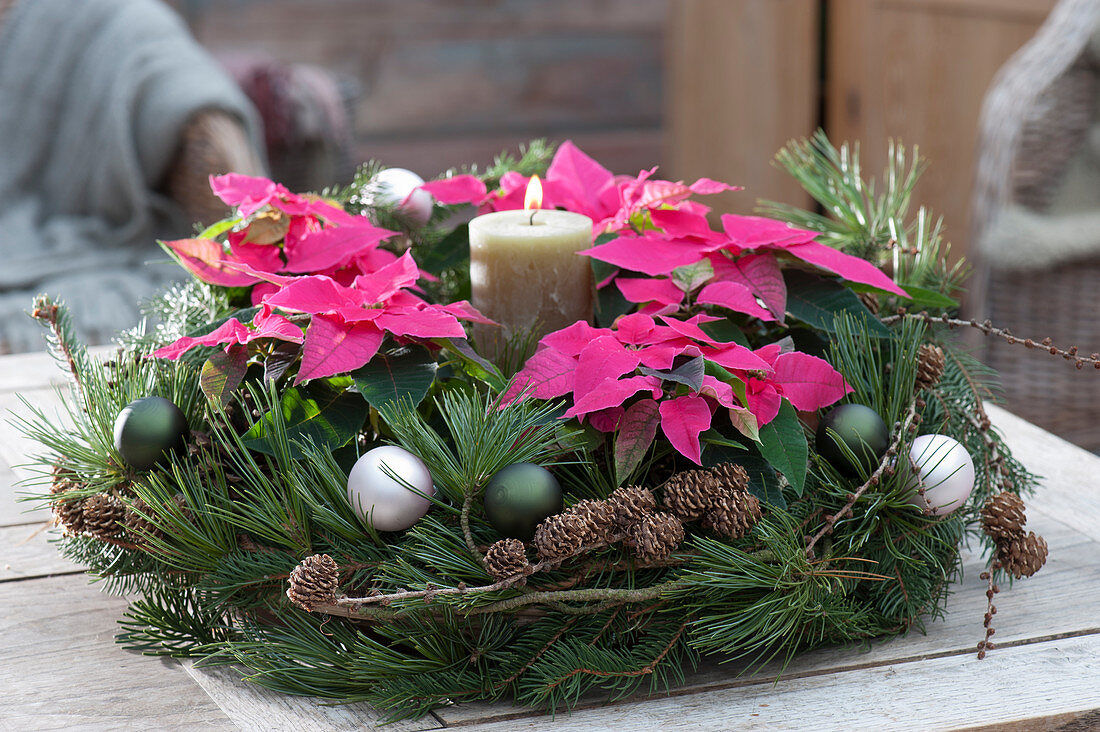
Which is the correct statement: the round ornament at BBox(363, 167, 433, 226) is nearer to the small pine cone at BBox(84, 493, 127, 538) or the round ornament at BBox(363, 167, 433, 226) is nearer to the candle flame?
the candle flame

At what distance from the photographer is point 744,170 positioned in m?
3.01

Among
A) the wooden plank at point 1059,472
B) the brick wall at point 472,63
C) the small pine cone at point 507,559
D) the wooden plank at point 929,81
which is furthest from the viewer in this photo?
the brick wall at point 472,63

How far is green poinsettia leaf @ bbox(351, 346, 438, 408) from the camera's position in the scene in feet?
1.73

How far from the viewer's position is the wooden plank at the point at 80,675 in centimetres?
50

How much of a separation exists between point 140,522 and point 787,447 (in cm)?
32

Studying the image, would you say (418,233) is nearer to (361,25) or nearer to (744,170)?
(744,170)

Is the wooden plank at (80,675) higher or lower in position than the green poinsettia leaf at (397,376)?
lower

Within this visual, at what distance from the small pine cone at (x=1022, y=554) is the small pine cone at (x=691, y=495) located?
0.55 ft

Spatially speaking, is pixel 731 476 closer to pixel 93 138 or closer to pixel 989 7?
pixel 93 138

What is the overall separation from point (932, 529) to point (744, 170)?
2.55m

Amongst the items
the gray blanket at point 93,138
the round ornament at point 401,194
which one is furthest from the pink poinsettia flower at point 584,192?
the gray blanket at point 93,138

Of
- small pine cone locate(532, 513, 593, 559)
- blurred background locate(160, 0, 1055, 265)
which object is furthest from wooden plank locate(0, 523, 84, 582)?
blurred background locate(160, 0, 1055, 265)

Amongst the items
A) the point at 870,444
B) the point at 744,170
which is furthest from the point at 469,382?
the point at 744,170

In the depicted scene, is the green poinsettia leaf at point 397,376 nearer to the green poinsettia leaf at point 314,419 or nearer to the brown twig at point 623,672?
the green poinsettia leaf at point 314,419
